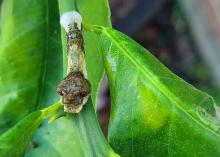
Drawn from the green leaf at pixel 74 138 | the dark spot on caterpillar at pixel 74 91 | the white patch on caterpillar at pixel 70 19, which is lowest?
the green leaf at pixel 74 138

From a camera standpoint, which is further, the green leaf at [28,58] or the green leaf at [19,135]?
the green leaf at [28,58]

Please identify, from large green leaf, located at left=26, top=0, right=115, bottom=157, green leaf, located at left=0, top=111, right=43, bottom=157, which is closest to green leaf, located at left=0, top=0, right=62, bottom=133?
large green leaf, located at left=26, top=0, right=115, bottom=157

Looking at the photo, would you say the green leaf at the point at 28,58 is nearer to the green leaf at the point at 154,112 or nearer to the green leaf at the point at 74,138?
the green leaf at the point at 74,138

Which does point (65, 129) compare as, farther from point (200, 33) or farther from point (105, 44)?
point (200, 33)

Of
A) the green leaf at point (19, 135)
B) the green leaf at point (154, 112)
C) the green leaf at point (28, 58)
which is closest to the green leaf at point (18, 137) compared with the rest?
the green leaf at point (19, 135)

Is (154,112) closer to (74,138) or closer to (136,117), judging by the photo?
(136,117)

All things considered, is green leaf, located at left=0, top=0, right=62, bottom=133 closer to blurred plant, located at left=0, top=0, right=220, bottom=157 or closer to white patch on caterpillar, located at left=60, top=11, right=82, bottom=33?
blurred plant, located at left=0, top=0, right=220, bottom=157
